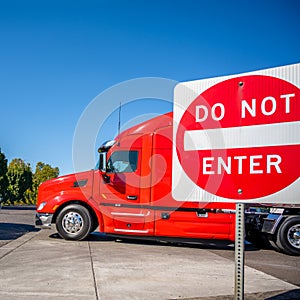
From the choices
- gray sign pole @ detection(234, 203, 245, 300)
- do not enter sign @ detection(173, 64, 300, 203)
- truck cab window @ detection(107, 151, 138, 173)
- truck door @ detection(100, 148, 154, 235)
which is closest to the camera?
do not enter sign @ detection(173, 64, 300, 203)

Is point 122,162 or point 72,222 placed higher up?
point 122,162

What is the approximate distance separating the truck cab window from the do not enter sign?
617cm

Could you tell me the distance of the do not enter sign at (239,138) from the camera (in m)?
2.74

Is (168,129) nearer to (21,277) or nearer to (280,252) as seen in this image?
(280,252)

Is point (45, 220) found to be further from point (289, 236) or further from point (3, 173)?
point (3, 173)

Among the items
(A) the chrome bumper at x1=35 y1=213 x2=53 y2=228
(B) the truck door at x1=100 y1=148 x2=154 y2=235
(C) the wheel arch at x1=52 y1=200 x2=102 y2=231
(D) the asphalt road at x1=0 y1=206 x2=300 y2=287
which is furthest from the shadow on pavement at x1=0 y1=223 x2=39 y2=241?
(B) the truck door at x1=100 y1=148 x2=154 y2=235

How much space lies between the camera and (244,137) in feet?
9.63

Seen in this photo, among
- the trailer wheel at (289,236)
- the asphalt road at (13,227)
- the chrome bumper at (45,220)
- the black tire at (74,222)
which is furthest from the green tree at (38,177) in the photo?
the trailer wheel at (289,236)

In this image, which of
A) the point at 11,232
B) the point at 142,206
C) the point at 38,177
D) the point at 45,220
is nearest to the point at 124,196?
the point at 142,206

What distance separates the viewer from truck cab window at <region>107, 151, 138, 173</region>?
9320 millimetres

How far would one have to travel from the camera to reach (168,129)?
9.08 m

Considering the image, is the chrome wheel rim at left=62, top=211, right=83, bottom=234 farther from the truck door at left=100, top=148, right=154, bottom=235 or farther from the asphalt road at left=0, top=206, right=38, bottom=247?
the asphalt road at left=0, top=206, right=38, bottom=247

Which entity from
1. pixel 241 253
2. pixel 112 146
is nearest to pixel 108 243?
pixel 112 146

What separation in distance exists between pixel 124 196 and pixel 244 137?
6.68m
